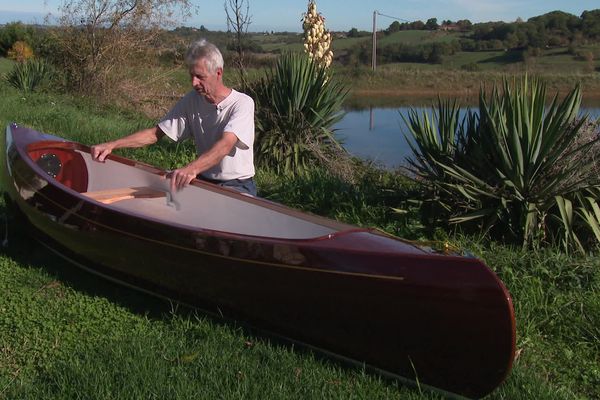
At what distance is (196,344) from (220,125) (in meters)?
1.73

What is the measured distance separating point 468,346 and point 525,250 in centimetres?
236

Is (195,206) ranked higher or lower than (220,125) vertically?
lower

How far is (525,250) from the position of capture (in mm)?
5277

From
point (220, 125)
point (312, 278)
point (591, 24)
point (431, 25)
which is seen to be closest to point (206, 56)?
point (220, 125)

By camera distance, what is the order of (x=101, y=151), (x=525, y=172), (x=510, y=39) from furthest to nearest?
1. (x=510, y=39)
2. (x=525, y=172)
3. (x=101, y=151)

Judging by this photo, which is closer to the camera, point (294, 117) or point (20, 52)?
point (294, 117)

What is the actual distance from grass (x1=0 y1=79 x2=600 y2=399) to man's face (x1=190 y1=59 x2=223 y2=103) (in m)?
1.49

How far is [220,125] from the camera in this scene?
491cm

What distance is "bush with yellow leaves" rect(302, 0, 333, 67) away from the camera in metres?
11.0

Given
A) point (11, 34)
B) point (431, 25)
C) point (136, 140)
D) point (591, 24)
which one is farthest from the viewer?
point (431, 25)

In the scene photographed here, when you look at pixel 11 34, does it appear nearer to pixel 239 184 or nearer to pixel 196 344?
pixel 239 184

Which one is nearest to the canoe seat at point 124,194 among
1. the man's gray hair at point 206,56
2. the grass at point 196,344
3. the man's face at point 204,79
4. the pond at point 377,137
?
the grass at point 196,344

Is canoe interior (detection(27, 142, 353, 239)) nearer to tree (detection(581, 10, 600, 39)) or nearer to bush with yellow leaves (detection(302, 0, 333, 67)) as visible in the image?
bush with yellow leaves (detection(302, 0, 333, 67))

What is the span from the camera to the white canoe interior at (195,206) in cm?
444
